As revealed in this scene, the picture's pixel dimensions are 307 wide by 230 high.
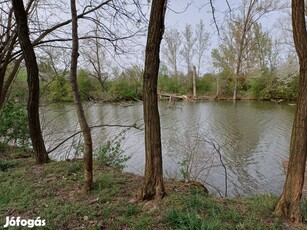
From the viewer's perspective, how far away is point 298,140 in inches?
88.0

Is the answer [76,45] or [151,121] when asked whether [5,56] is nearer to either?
[76,45]

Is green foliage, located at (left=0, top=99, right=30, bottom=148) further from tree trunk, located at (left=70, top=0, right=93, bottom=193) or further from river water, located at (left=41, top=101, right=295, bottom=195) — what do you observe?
tree trunk, located at (left=70, top=0, right=93, bottom=193)

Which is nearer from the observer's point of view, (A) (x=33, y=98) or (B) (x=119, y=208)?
(B) (x=119, y=208)

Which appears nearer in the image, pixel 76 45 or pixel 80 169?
pixel 76 45

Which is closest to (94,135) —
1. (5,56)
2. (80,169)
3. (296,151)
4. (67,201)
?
(5,56)

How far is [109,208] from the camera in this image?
2.47 m

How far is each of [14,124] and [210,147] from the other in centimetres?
568

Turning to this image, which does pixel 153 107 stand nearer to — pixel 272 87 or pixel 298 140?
pixel 298 140

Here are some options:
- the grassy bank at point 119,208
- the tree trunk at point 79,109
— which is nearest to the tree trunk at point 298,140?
the grassy bank at point 119,208

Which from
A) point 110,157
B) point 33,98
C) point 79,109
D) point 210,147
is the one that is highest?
point 33,98

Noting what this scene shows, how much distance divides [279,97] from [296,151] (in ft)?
77.0

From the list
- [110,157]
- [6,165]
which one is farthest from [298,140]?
[6,165]

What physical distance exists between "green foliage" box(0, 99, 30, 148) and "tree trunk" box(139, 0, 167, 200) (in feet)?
16.9

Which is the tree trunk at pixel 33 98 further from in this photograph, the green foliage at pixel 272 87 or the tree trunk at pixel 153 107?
the green foliage at pixel 272 87
